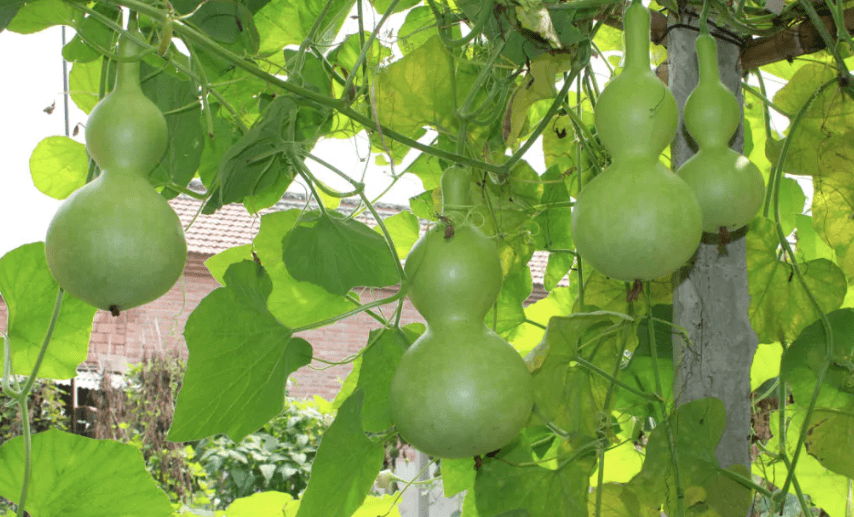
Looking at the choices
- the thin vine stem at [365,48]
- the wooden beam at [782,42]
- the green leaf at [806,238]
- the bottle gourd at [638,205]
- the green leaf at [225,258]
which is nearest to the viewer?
the bottle gourd at [638,205]

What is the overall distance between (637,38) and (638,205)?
0.35 feet

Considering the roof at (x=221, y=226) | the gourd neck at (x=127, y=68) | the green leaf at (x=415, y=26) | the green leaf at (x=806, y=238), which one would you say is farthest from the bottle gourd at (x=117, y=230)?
the roof at (x=221, y=226)

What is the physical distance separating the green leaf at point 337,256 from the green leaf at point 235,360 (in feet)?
0.16

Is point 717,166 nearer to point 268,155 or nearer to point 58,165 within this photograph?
point 268,155

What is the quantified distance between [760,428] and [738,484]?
497 millimetres

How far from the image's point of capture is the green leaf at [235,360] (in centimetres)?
42

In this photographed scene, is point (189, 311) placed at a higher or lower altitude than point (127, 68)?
lower

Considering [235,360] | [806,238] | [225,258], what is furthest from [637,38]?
[806,238]

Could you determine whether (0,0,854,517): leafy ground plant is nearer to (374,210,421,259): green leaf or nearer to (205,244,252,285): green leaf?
(205,244,252,285): green leaf

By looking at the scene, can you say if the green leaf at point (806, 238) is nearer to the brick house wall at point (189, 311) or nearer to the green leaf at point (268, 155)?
the green leaf at point (268, 155)

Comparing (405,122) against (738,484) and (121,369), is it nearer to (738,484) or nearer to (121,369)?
(738,484)

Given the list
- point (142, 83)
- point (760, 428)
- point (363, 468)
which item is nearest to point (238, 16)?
point (142, 83)

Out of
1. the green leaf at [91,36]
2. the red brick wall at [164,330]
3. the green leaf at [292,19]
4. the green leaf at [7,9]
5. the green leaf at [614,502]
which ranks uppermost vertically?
the green leaf at [292,19]

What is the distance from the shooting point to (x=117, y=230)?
315 mm
